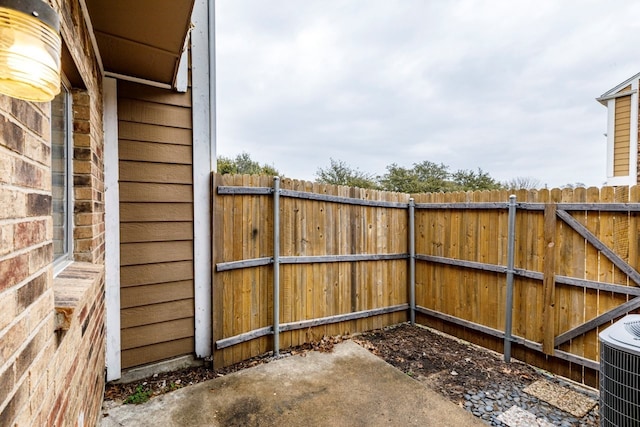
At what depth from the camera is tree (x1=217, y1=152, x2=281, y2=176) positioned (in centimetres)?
913

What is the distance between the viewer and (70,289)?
1.29 meters

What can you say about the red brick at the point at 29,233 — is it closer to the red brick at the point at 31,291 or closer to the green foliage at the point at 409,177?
the red brick at the point at 31,291

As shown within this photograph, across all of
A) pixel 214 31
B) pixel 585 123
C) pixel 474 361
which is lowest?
pixel 474 361

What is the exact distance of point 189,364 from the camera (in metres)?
3.04

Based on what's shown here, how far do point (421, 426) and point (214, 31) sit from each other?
389cm

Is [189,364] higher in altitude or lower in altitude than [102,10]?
lower

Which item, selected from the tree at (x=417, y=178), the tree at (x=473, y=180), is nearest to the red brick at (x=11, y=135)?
the tree at (x=417, y=178)

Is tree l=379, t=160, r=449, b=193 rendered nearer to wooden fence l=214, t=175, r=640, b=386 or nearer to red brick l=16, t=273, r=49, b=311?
wooden fence l=214, t=175, r=640, b=386

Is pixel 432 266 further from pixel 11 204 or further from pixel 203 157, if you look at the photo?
pixel 11 204

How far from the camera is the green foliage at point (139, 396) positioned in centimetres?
248

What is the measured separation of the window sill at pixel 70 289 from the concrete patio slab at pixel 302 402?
1.32 meters

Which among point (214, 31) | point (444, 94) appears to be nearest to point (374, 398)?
point (214, 31)

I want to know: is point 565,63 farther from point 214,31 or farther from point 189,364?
point 189,364

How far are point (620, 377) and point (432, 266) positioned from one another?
254 cm
